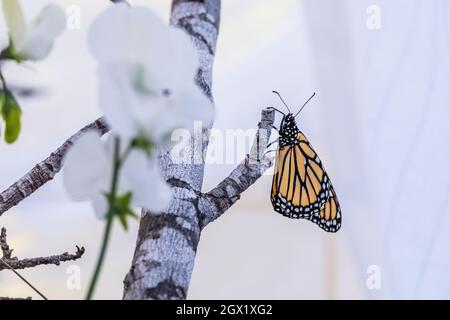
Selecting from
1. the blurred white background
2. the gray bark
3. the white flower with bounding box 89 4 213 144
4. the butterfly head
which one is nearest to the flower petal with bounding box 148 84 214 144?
the white flower with bounding box 89 4 213 144

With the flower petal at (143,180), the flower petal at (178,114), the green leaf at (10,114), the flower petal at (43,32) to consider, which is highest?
the flower petal at (43,32)

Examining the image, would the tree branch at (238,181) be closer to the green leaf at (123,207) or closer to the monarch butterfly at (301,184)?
the green leaf at (123,207)

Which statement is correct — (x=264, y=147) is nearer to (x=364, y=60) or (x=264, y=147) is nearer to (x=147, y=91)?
(x=147, y=91)

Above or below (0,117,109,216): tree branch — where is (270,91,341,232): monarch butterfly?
above

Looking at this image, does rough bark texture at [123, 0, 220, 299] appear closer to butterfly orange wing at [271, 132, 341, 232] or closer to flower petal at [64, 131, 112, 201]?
flower petal at [64, 131, 112, 201]

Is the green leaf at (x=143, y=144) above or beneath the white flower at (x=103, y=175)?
above

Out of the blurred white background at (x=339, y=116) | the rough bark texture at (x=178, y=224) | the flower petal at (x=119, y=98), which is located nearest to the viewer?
the flower petal at (x=119, y=98)

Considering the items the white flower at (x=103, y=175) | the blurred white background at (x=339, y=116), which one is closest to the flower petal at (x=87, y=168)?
the white flower at (x=103, y=175)
